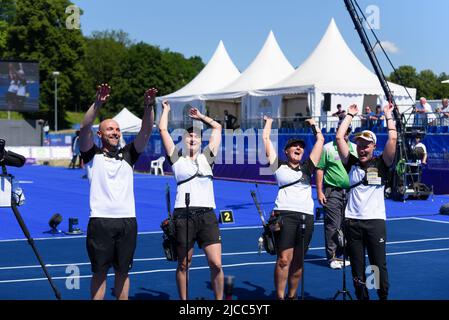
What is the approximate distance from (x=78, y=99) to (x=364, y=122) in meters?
68.8

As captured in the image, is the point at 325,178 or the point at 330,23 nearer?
the point at 325,178

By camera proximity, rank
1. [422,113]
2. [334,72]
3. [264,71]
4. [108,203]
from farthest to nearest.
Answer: [264,71]
[334,72]
[422,113]
[108,203]

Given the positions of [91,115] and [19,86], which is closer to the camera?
[91,115]

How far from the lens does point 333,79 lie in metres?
32.9

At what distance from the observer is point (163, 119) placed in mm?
7422

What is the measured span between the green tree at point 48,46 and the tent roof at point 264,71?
45491 millimetres

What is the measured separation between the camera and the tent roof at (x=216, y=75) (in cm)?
4278

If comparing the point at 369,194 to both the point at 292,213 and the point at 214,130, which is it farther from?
the point at 214,130

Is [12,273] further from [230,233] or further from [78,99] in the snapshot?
A: [78,99]

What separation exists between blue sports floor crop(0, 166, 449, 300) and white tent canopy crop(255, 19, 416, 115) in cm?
1427

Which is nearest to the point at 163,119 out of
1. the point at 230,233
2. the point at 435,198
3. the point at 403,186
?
the point at 230,233

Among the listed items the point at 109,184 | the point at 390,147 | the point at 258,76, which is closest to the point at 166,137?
the point at 109,184

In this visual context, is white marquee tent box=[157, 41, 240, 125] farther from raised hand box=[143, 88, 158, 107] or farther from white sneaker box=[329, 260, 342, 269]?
raised hand box=[143, 88, 158, 107]

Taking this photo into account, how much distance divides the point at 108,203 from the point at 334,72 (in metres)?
28.3
